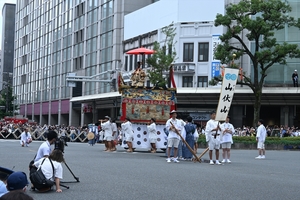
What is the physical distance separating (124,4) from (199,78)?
16257mm

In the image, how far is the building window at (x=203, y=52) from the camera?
50.5m

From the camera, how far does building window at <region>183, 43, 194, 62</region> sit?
2013 inches

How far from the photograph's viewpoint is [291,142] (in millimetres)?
36219

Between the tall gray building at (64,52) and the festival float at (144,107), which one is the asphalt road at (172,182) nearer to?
the festival float at (144,107)

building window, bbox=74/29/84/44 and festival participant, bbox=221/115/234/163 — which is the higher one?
building window, bbox=74/29/84/44

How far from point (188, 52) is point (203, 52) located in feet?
4.80

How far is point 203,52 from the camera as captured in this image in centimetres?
5066

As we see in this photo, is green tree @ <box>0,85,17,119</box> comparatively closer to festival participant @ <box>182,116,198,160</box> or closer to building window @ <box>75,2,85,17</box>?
building window @ <box>75,2,85,17</box>

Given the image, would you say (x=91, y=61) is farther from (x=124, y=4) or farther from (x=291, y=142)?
(x=291, y=142)

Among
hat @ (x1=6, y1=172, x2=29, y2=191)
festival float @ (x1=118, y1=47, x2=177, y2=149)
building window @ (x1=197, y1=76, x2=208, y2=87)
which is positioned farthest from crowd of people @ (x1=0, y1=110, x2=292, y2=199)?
building window @ (x1=197, y1=76, x2=208, y2=87)

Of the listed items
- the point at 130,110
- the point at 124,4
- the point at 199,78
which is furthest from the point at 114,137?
the point at 124,4

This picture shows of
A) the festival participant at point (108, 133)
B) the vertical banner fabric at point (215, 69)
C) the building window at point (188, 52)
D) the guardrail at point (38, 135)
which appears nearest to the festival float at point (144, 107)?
the festival participant at point (108, 133)

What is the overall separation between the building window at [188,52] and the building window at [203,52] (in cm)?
69

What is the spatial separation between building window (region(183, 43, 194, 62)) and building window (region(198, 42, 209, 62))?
2.27 ft
